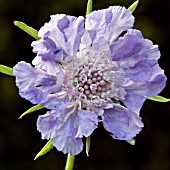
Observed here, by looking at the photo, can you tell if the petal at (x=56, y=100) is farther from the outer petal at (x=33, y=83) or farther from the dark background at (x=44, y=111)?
the dark background at (x=44, y=111)

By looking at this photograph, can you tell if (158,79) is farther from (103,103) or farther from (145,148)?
(145,148)

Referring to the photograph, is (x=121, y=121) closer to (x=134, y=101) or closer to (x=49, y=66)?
(x=134, y=101)

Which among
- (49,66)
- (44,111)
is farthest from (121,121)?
(44,111)

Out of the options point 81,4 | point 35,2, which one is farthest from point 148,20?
point 35,2

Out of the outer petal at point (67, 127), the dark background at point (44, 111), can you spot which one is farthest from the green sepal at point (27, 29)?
the dark background at point (44, 111)

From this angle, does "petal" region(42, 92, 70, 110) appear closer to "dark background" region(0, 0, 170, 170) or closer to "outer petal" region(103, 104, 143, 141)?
"outer petal" region(103, 104, 143, 141)

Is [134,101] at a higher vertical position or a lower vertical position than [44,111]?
higher
